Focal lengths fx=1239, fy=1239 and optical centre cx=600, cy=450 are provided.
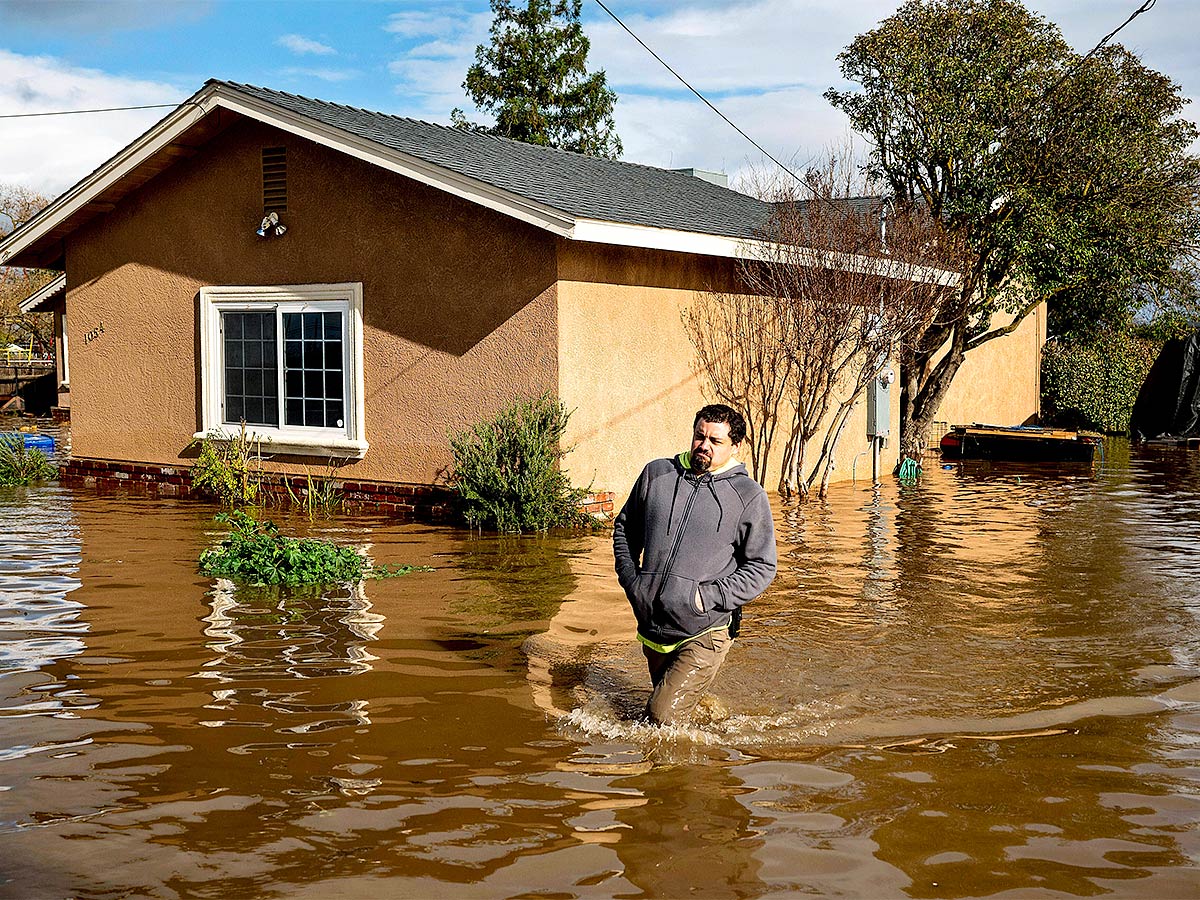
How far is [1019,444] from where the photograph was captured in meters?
22.5

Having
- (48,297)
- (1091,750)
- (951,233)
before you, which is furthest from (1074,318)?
(48,297)

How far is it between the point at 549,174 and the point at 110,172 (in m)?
5.36

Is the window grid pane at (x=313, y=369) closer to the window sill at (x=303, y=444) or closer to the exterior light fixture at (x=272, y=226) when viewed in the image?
the window sill at (x=303, y=444)

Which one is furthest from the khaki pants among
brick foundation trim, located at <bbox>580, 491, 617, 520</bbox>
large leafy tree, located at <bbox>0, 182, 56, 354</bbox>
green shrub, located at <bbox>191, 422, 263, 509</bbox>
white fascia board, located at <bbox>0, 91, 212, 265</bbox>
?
large leafy tree, located at <bbox>0, 182, 56, 354</bbox>

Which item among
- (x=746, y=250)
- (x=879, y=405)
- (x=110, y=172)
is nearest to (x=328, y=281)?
(x=110, y=172)

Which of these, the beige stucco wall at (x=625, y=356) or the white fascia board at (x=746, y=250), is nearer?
the white fascia board at (x=746, y=250)

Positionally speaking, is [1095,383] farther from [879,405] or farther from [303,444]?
[303,444]

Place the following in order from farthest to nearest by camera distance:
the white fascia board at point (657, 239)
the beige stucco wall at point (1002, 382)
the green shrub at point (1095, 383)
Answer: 1. the green shrub at point (1095, 383)
2. the beige stucco wall at point (1002, 382)
3. the white fascia board at point (657, 239)

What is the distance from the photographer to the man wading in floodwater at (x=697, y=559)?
5.95m

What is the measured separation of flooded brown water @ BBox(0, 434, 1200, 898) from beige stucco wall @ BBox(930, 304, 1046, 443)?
15.0 meters

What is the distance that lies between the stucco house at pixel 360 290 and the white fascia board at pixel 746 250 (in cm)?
4

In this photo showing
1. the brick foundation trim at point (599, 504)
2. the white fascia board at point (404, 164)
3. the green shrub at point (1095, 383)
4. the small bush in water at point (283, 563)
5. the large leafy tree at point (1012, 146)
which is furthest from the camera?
the green shrub at point (1095, 383)

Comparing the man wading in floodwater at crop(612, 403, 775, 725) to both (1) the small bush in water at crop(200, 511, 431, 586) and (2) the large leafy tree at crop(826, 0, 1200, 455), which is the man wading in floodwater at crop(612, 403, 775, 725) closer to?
(1) the small bush in water at crop(200, 511, 431, 586)

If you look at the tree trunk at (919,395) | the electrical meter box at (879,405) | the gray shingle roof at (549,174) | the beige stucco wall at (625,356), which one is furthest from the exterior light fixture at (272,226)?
the tree trunk at (919,395)
